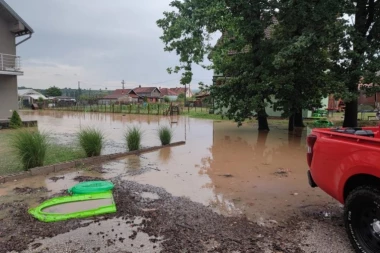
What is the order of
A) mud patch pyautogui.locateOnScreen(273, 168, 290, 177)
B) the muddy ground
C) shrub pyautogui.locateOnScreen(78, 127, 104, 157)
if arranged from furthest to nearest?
shrub pyautogui.locateOnScreen(78, 127, 104, 157) → mud patch pyautogui.locateOnScreen(273, 168, 290, 177) → the muddy ground

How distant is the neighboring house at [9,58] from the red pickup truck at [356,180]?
739 inches

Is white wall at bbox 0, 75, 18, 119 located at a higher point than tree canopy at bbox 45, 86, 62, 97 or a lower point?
lower

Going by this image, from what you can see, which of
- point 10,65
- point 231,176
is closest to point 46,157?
point 231,176

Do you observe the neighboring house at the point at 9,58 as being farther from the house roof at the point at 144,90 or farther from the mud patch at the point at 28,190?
the house roof at the point at 144,90

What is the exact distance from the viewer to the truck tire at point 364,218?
2795 mm

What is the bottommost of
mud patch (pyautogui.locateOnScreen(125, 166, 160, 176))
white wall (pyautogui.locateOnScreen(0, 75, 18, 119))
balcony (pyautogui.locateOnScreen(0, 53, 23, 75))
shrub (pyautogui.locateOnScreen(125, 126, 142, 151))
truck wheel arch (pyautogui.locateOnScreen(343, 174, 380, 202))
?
mud patch (pyautogui.locateOnScreen(125, 166, 160, 176))

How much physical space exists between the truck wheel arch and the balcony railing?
62.5 feet

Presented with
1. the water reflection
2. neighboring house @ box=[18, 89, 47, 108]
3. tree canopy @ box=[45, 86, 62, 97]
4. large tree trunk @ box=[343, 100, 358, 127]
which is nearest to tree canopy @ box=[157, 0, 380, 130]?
large tree trunk @ box=[343, 100, 358, 127]

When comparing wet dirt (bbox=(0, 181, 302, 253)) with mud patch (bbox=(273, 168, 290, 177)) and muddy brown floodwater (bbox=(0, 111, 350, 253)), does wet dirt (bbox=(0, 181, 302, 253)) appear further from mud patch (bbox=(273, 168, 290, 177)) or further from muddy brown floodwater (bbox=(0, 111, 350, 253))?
mud patch (bbox=(273, 168, 290, 177))

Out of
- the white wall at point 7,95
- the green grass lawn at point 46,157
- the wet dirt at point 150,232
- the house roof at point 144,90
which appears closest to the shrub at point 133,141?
the green grass lawn at point 46,157

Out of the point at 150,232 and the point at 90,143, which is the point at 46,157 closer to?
the point at 90,143

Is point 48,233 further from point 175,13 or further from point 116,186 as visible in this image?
point 175,13

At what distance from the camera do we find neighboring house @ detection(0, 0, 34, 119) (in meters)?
17.8

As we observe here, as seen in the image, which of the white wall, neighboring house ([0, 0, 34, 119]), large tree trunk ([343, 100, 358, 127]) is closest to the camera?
large tree trunk ([343, 100, 358, 127])
